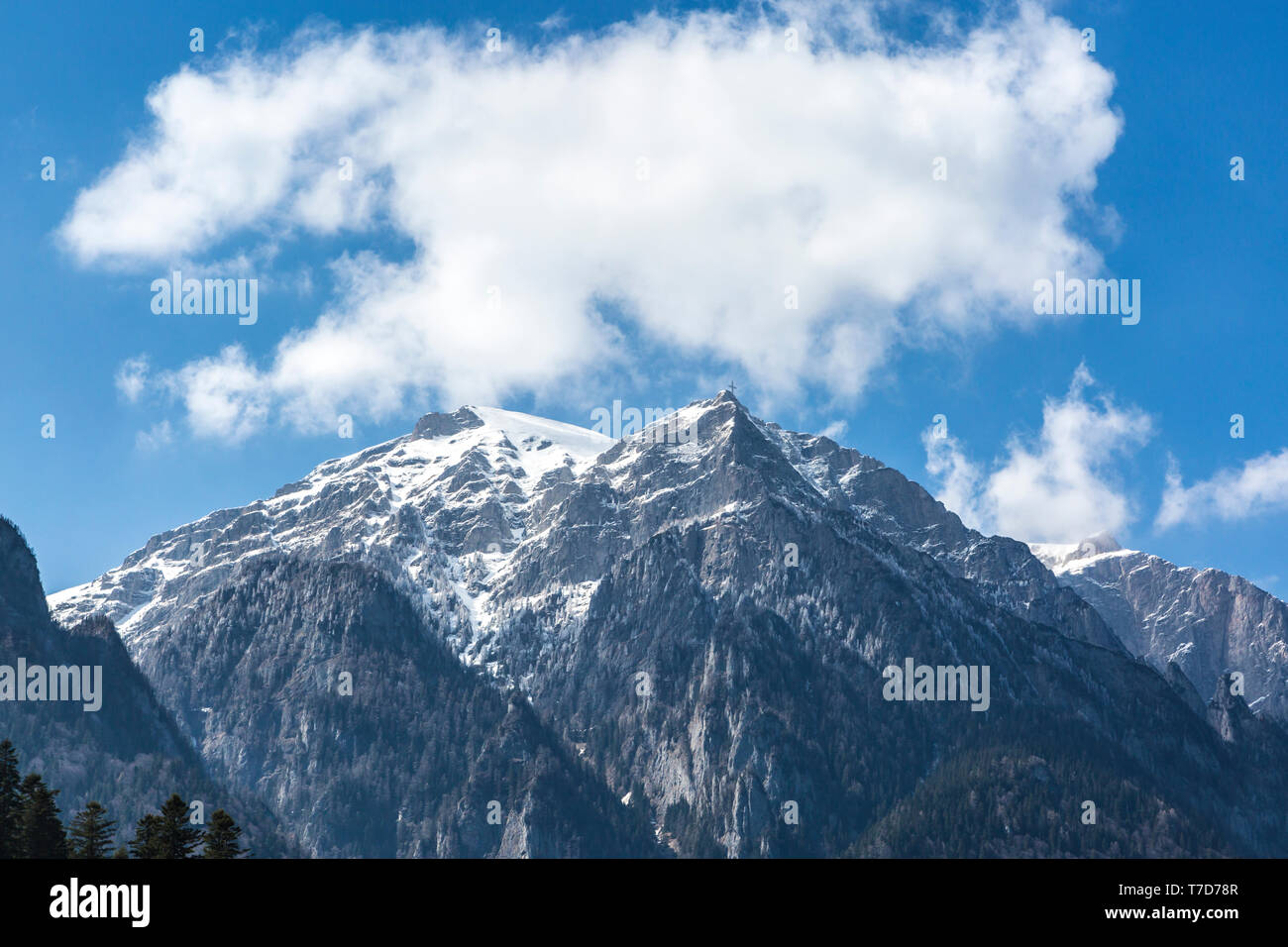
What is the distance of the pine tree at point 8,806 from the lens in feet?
372

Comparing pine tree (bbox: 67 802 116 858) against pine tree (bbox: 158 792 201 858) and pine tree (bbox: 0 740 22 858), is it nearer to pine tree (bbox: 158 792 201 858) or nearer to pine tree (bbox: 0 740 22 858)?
pine tree (bbox: 0 740 22 858)

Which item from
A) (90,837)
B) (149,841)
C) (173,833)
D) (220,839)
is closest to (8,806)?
(90,837)

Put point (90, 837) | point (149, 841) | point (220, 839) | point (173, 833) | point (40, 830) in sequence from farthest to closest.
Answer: point (90, 837) → point (149, 841) → point (40, 830) → point (173, 833) → point (220, 839)

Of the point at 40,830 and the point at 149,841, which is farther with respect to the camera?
the point at 149,841

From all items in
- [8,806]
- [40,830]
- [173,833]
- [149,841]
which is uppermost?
[8,806]

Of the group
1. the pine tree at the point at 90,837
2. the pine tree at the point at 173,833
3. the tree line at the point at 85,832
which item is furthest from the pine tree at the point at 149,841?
the pine tree at the point at 90,837

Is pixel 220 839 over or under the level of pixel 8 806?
under

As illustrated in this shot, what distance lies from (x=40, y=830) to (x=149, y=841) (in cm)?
849

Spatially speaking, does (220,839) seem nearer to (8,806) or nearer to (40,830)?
(40,830)

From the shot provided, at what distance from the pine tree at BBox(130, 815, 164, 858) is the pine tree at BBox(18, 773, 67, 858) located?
5.77 metres

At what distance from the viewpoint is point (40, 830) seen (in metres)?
A: 115

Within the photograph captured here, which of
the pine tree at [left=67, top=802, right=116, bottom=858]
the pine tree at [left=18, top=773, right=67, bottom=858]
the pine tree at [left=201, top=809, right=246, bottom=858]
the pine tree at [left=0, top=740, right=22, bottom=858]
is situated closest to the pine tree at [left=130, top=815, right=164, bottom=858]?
the pine tree at [left=201, top=809, right=246, bottom=858]

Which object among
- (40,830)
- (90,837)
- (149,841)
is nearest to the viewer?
(40,830)
